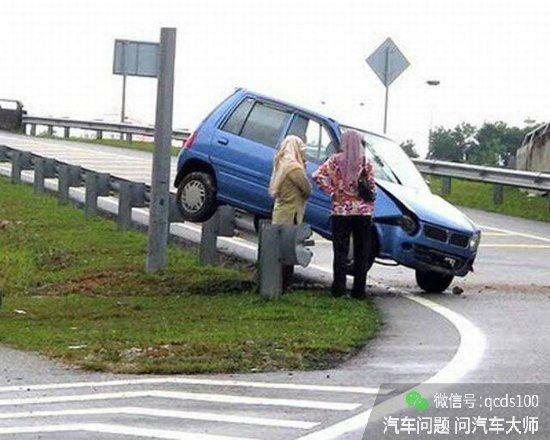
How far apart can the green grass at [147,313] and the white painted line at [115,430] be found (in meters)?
2.45

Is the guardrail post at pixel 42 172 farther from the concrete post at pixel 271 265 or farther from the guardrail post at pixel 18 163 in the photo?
the concrete post at pixel 271 265

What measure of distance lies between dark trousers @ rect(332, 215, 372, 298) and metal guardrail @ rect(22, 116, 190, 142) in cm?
2842

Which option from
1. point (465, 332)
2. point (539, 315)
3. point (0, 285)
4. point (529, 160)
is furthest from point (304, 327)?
point (529, 160)

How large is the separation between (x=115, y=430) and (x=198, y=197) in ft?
34.8

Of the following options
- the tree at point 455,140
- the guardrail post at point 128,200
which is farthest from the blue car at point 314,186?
the tree at point 455,140

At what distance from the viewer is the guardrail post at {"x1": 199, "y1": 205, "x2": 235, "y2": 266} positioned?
754 inches

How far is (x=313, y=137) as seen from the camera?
19.1m

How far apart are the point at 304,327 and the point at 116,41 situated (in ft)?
21.0

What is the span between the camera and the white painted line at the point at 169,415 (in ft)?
30.9

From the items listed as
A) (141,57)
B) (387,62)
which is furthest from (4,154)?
(141,57)

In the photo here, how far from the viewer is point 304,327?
46.6ft

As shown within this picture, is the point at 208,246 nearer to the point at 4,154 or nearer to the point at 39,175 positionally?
the point at 39,175

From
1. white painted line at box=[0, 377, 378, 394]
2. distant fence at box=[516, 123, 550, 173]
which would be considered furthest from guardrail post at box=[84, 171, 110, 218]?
distant fence at box=[516, 123, 550, 173]

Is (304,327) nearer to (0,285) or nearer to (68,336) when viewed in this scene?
(68,336)
